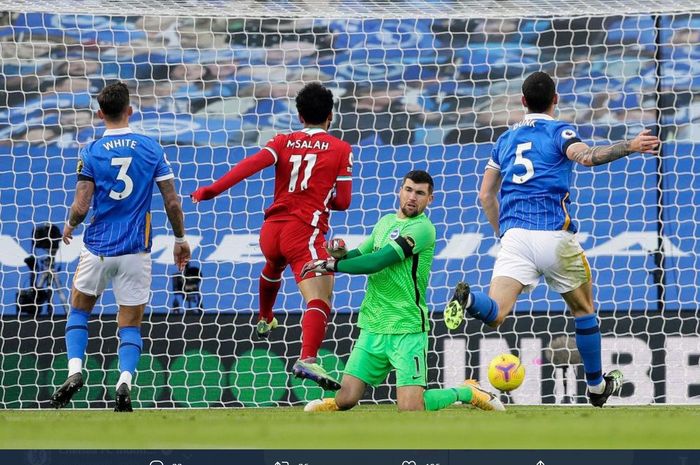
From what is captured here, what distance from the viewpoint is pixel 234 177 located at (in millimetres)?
6961

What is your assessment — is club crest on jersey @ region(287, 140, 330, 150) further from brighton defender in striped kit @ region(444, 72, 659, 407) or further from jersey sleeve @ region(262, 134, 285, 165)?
brighton defender in striped kit @ region(444, 72, 659, 407)

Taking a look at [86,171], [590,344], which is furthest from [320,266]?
[590,344]

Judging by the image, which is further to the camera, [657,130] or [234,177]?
[657,130]

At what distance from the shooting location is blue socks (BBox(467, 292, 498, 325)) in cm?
624

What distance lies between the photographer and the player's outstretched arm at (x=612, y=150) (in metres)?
5.94

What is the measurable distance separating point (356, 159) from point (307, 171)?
9.80ft

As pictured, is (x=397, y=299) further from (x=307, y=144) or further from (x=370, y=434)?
(x=370, y=434)

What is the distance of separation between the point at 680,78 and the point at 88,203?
18.0 feet

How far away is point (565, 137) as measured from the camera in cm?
655

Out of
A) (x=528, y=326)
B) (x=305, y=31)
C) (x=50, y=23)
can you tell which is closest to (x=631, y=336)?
(x=528, y=326)

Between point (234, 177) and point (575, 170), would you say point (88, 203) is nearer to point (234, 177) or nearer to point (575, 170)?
point (234, 177)

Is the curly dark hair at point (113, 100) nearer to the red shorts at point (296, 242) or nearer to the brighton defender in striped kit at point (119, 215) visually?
the brighton defender in striped kit at point (119, 215)

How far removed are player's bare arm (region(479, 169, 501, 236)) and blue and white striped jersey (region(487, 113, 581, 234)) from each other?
192 mm
